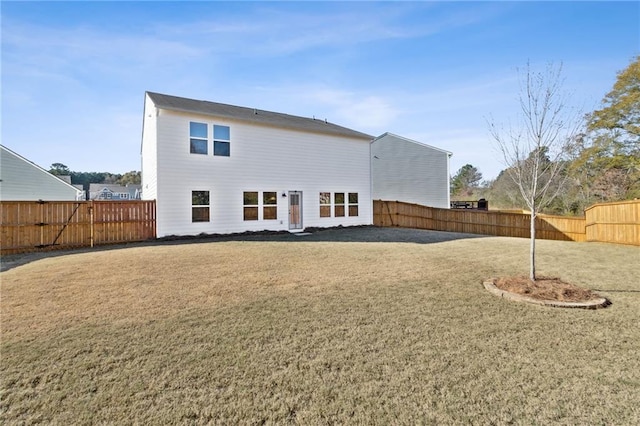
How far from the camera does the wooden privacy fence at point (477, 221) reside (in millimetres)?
14383

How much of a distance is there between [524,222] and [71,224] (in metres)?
21.0

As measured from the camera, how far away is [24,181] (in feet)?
62.2

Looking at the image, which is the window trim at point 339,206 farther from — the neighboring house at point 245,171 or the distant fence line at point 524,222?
the distant fence line at point 524,222

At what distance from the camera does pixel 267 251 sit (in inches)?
361

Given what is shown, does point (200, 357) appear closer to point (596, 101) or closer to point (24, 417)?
point (24, 417)

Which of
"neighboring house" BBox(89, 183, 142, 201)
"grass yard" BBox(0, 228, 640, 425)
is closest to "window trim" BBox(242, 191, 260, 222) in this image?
"grass yard" BBox(0, 228, 640, 425)

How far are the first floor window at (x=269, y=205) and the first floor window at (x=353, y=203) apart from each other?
4.63 metres

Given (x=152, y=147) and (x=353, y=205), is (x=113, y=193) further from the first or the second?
(x=353, y=205)

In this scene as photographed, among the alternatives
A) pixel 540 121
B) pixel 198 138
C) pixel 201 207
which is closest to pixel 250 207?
pixel 201 207

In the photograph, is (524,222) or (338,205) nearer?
(524,222)

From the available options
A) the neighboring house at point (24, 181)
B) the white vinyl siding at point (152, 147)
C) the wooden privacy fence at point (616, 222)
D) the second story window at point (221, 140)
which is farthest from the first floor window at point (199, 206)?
the wooden privacy fence at point (616, 222)

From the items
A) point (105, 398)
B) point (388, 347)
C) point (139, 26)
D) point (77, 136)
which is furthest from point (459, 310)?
point (77, 136)

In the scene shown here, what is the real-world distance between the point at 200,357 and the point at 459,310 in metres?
3.52

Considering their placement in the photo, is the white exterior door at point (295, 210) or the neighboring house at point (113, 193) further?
the neighboring house at point (113, 193)
